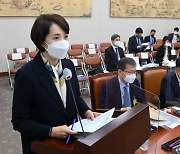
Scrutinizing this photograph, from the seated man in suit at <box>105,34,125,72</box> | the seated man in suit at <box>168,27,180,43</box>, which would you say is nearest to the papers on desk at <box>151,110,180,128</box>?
the seated man in suit at <box>105,34,125,72</box>

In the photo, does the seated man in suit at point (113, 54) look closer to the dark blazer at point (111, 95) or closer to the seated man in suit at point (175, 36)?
the dark blazer at point (111, 95)

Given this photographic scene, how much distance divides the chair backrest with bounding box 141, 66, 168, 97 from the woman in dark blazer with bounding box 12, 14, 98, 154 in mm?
1624

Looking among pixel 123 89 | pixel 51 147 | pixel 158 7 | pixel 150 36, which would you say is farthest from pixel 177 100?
pixel 158 7

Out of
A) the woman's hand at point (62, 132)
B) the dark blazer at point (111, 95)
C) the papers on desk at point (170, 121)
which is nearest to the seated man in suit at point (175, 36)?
the dark blazer at point (111, 95)

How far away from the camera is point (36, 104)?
114cm

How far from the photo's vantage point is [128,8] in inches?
331

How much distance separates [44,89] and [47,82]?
41mm

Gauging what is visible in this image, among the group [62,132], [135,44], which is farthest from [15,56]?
[62,132]

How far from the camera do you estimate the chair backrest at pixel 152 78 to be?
2.71m

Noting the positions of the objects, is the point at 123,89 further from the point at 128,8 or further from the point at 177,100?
the point at 128,8

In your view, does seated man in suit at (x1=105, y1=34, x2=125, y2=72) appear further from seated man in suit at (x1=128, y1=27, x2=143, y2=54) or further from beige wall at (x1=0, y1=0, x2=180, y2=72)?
beige wall at (x1=0, y1=0, x2=180, y2=72)

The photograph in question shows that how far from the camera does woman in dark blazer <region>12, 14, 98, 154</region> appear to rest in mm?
1102

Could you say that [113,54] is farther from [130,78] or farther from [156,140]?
[156,140]

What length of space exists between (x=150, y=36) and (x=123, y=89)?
281 inches
